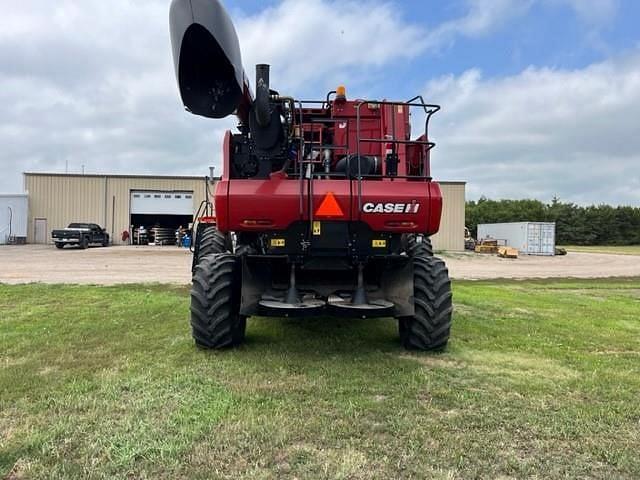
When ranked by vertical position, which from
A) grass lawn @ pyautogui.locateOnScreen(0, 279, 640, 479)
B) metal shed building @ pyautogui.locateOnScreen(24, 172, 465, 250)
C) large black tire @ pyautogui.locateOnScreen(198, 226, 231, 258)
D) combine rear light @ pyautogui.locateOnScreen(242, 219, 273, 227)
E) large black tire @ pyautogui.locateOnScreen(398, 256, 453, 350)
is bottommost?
grass lawn @ pyautogui.locateOnScreen(0, 279, 640, 479)

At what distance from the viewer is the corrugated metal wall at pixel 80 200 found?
3788 cm

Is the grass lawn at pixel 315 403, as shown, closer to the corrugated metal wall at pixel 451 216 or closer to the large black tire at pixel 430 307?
the large black tire at pixel 430 307

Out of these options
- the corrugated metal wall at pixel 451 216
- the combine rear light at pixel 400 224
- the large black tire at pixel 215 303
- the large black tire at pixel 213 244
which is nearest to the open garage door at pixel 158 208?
the corrugated metal wall at pixel 451 216

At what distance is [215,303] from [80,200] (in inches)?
1435

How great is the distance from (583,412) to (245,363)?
2.98 metres

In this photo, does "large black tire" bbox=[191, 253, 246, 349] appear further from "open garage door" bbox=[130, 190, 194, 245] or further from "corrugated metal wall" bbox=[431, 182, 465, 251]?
"open garage door" bbox=[130, 190, 194, 245]

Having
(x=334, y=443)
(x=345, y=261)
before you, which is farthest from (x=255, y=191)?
(x=334, y=443)

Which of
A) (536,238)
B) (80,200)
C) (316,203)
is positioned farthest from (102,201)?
(316,203)

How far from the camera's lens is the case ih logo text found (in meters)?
5.11

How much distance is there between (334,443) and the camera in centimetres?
334

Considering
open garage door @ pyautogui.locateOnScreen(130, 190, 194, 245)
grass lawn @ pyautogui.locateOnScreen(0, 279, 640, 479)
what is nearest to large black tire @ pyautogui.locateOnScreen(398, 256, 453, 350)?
grass lawn @ pyautogui.locateOnScreen(0, 279, 640, 479)

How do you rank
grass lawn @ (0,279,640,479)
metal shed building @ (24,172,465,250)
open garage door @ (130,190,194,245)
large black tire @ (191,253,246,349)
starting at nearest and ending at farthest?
grass lawn @ (0,279,640,479) → large black tire @ (191,253,246,349) → metal shed building @ (24,172,465,250) → open garage door @ (130,190,194,245)

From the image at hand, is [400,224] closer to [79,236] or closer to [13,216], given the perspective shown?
[79,236]

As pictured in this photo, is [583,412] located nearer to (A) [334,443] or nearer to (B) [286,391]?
(A) [334,443]
